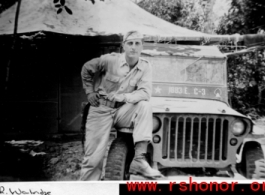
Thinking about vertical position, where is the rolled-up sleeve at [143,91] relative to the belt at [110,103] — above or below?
above

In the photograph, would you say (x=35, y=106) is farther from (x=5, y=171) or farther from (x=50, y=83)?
(x=5, y=171)

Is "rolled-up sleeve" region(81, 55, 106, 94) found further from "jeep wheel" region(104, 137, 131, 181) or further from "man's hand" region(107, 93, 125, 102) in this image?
"jeep wheel" region(104, 137, 131, 181)

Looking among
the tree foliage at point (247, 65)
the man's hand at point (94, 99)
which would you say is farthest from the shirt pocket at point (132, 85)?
the tree foliage at point (247, 65)

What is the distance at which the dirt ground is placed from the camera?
3068mm

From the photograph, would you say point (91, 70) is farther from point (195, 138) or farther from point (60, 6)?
point (195, 138)

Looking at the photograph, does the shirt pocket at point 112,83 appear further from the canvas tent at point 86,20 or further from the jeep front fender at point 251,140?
the jeep front fender at point 251,140

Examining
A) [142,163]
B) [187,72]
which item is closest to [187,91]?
[187,72]

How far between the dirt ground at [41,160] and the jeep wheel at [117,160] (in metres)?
0.16

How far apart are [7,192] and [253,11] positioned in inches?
127

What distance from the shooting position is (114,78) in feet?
9.68

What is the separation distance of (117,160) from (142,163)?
23 cm

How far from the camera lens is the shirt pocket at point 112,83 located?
2.95 meters

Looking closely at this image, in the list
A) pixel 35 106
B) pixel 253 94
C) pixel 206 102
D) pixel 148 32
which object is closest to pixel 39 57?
pixel 35 106

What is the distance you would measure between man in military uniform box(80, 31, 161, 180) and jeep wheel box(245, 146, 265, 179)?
3.50 ft
